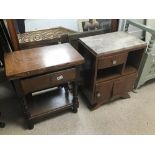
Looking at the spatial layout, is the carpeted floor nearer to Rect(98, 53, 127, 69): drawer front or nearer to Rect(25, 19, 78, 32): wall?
Rect(98, 53, 127, 69): drawer front

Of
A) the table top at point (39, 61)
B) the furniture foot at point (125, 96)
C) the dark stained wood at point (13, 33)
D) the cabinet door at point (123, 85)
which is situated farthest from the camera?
the furniture foot at point (125, 96)

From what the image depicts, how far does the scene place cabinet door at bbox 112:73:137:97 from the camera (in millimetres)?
1590

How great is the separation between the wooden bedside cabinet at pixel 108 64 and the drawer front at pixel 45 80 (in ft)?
0.87

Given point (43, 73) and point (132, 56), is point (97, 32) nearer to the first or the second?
point (132, 56)

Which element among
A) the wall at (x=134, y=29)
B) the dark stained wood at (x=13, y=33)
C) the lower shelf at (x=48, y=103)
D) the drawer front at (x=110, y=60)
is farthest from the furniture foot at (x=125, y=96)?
the dark stained wood at (x=13, y=33)

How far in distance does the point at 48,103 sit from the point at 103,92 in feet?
1.83

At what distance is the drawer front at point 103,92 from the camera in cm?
151

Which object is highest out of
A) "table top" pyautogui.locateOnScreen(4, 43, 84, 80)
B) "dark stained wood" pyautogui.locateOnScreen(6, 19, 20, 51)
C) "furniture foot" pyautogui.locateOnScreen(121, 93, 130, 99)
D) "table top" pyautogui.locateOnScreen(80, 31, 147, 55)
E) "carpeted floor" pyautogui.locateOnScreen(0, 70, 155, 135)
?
"dark stained wood" pyautogui.locateOnScreen(6, 19, 20, 51)

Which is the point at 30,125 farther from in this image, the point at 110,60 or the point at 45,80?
the point at 110,60

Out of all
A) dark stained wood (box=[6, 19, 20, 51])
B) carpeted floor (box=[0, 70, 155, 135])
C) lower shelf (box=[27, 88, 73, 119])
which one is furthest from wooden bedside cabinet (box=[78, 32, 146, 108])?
dark stained wood (box=[6, 19, 20, 51])

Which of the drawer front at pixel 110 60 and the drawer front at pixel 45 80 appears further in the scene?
the drawer front at pixel 110 60

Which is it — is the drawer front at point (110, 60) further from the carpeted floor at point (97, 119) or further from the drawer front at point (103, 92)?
the carpeted floor at point (97, 119)
